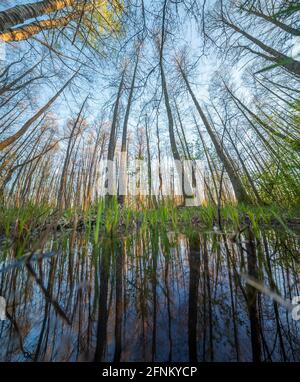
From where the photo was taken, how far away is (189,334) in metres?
0.34

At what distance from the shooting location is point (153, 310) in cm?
42

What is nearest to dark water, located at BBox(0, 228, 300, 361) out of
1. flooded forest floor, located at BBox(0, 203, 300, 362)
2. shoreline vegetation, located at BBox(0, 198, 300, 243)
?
flooded forest floor, located at BBox(0, 203, 300, 362)

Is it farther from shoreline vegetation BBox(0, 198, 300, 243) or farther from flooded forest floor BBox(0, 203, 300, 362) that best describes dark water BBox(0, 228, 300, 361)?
shoreline vegetation BBox(0, 198, 300, 243)

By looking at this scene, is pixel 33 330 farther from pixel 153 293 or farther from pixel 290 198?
pixel 290 198

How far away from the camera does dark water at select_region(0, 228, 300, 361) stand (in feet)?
1.02

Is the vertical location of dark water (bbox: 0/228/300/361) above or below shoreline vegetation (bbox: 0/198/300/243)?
below

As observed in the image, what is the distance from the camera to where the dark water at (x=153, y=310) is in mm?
311

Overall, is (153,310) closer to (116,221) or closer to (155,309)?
(155,309)

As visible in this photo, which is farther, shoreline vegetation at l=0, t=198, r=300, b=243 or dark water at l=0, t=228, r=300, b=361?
shoreline vegetation at l=0, t=198, r=300, b=243

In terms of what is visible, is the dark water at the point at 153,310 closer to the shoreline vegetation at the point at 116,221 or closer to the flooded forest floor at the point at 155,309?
the flooded forest floor at the point at 155,309

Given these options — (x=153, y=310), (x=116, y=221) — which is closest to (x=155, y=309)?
(x=153, y=310)

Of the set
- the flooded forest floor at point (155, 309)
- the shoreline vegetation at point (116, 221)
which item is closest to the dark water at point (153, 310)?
the flooded forest floor at point (155, 309)
